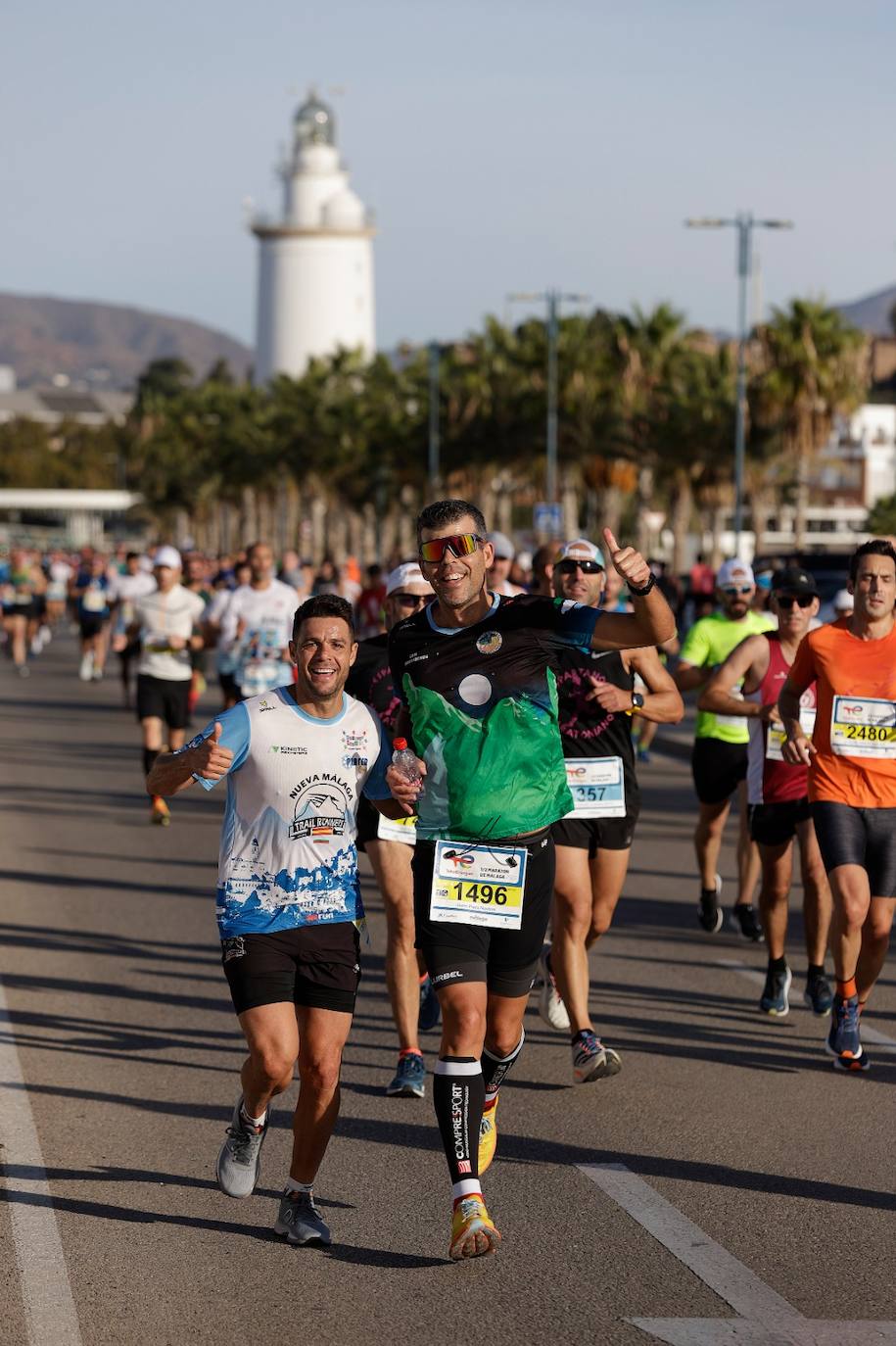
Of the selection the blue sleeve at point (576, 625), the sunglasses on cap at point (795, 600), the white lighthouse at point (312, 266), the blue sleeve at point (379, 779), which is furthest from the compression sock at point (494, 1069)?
the white lighthouse at point (312, 266)

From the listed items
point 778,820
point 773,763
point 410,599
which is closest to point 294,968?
point 410,599

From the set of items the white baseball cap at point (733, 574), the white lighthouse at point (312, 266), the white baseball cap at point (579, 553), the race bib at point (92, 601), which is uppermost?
the white lighthouse at point (312, 266)

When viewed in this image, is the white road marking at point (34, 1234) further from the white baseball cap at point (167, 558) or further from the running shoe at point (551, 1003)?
the white baseball cap at point (167, 558)

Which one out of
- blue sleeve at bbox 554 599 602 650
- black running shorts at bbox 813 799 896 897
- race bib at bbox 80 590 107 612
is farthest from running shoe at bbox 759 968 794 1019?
race bib at bbox 80 590 107 612

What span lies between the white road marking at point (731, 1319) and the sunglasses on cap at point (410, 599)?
298cm

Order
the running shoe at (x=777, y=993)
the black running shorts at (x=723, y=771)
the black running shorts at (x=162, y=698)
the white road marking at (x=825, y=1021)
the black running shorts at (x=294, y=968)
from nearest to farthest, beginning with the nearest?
the black running shorts at (x=294, y=968)
the white road marking at (x=825, y=1021)
the running shoe at (x=777, y=993)
the black running shorts at (x=723, y=771)
the black running shorts at (x=162, y=698)

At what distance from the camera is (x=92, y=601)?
3222 centimetres

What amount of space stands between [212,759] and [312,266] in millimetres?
114996

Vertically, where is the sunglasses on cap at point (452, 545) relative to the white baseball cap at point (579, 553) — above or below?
above

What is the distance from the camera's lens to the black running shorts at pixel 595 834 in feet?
27.5

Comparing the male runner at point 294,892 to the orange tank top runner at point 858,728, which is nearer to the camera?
the male runner at point 294,892

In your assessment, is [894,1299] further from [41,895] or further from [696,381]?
[696,381]

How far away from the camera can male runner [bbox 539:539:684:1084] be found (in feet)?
26.5

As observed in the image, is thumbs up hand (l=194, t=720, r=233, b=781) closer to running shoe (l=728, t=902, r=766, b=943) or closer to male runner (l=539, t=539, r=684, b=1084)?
male runner (l=539, t=539, r=684, b=1084)
